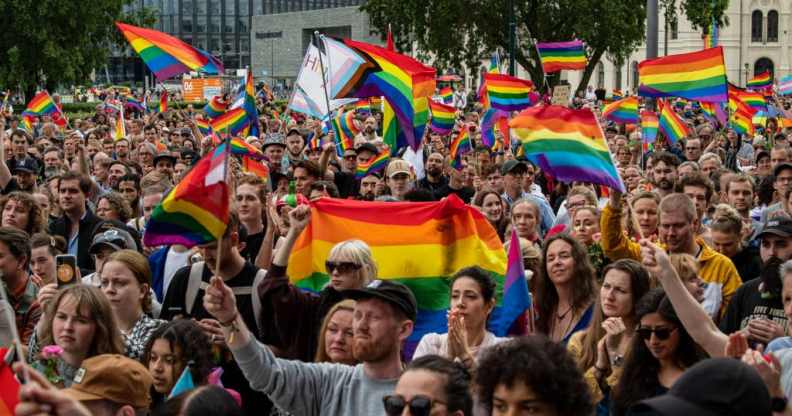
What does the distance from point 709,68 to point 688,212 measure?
5.81 m

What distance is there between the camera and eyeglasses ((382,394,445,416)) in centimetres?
416

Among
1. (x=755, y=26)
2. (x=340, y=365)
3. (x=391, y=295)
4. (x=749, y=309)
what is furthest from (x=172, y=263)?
(x=755, y=26)

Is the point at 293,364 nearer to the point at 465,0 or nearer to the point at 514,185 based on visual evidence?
the point at 514,185

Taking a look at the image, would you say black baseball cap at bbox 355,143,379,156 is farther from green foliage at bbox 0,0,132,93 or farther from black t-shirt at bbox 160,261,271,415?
green foliage at bbox 0,0,132,93

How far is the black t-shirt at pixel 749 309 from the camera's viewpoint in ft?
20.8

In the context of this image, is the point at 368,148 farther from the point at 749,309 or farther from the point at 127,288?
the point at 749,309

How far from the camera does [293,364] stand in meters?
4.99

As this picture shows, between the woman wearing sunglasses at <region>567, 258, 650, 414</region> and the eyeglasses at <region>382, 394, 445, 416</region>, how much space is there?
166cm

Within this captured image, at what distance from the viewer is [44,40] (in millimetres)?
43312

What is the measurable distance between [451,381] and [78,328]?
82.3 inches

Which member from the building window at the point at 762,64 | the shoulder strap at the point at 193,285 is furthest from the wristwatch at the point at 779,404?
the building window at the point at 762,64

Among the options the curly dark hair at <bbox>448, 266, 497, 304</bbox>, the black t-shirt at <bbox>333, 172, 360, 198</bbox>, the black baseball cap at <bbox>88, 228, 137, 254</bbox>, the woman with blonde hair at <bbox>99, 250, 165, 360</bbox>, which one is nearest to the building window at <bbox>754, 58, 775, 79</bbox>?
the black t-shirt at <bbox>333, 172, 360, 198</bbox>

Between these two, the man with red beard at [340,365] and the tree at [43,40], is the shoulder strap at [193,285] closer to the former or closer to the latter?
the man with red beard at [340,365]

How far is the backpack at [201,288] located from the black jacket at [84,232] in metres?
2.53
